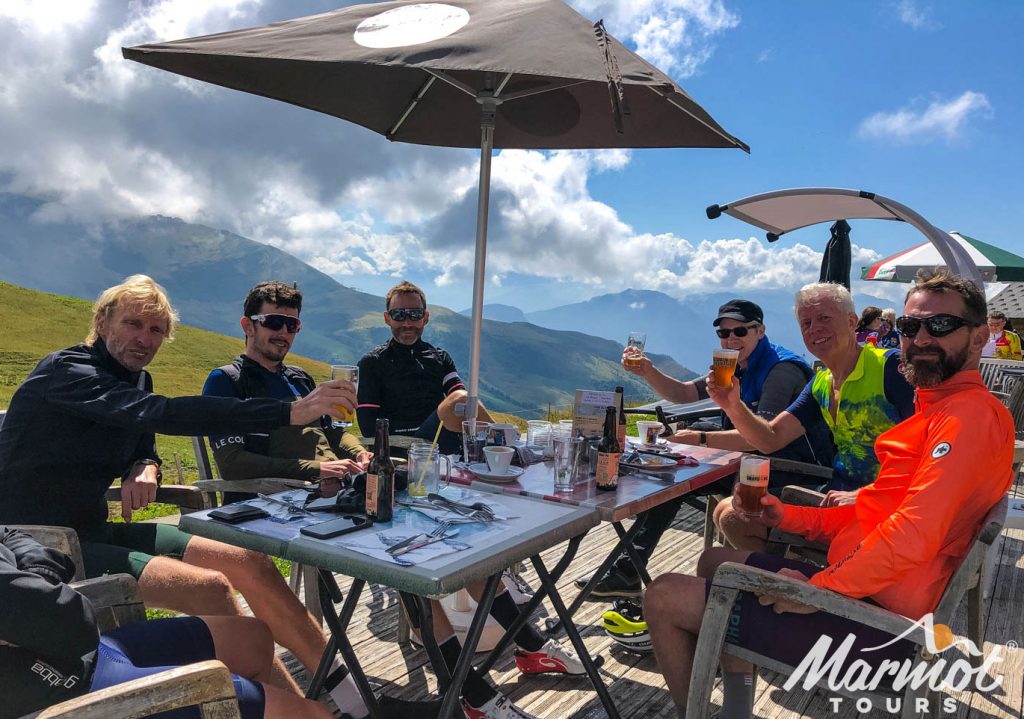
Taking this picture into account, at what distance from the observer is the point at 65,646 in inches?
55.7

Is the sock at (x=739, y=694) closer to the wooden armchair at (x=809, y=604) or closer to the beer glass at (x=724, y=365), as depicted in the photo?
the wooden armchair at (x=809, y=604)

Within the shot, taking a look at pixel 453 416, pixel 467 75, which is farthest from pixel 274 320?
pixel 467 75

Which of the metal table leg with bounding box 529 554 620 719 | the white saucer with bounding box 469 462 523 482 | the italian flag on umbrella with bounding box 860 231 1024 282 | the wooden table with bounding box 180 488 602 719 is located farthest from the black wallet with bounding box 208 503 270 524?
the italian flag on umbrella with bounding box 860 231 1024 282

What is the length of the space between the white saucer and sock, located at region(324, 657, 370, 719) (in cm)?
87

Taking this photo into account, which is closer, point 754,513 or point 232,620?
point 232,620

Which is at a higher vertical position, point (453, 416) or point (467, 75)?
point (467, 75)

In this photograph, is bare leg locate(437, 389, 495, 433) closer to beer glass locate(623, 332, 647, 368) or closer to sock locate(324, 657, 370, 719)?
beer glass locate(623, 332, 647, 368)

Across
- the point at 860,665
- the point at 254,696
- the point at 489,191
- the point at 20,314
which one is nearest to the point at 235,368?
the point at 489,191

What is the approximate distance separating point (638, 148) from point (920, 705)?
3.22 m

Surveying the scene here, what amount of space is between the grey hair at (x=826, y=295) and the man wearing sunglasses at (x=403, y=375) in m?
2.19

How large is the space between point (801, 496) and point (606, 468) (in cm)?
124

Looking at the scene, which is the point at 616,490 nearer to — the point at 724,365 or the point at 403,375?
the point at 724,365

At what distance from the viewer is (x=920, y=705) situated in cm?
192

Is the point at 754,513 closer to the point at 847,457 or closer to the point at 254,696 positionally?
the point at 847,457
